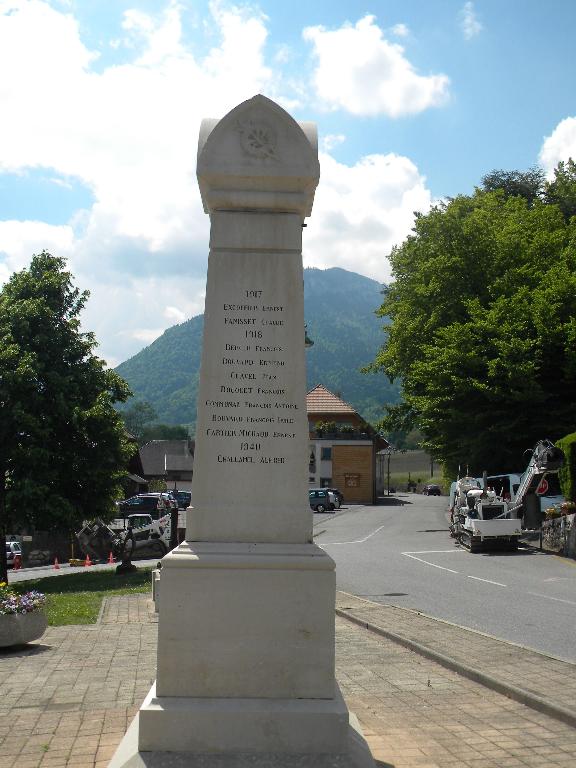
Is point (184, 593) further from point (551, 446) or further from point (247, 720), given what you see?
point (551, 446)

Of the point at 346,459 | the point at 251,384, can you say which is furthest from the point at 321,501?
the point at 251,384

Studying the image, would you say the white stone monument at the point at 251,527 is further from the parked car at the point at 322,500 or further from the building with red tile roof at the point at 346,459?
the building with red tile roof at the point at 346,459

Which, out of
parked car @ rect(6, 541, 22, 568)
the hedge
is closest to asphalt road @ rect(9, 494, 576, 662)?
the hedge

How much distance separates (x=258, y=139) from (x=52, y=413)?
18542mm

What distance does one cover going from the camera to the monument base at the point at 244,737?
4836 millimetres

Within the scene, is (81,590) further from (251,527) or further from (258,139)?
(258,139)

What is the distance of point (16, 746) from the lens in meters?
5.64

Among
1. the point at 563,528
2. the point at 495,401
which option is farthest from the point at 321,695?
the point at 495,401

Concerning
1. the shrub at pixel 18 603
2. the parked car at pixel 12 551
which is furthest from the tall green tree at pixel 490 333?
the shrub at pixel 18 603

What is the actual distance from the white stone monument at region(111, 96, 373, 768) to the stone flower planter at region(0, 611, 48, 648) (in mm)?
4876

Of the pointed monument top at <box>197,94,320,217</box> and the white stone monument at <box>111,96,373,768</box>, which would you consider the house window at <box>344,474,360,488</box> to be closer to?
the white stone monument at <box>111,96,373,768</box>

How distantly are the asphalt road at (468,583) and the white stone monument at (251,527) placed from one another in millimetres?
5349

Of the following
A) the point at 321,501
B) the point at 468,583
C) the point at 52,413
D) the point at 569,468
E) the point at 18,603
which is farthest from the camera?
the point at 321,501

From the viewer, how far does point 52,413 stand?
23094mm
